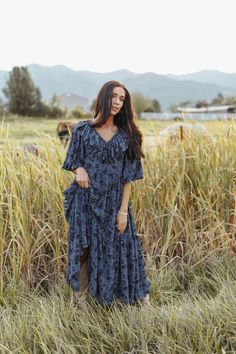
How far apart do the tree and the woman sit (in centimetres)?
1711

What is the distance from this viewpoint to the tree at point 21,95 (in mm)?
18672

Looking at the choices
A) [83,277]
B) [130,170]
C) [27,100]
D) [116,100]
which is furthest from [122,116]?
[27,100]

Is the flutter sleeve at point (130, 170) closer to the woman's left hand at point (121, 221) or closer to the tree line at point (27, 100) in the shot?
the woman's left hand at point (121, 221)

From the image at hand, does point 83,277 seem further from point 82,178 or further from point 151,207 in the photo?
point 151,207

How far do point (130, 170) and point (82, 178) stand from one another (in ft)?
0.70

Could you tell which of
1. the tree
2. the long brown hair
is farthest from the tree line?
the long brown hair

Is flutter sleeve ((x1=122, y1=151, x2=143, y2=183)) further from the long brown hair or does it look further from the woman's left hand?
the woman's left hand

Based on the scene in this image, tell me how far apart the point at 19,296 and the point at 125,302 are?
49cm

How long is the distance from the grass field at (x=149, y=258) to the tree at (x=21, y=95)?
53.1 ft

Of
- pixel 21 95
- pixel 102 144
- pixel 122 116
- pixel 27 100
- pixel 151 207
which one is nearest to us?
pixel 102 144

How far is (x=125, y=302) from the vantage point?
6.91 ft

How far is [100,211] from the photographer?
1.99 m

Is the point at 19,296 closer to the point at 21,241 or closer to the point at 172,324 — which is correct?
the point at 21,241

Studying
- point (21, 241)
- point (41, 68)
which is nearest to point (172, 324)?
point (21, 241)
